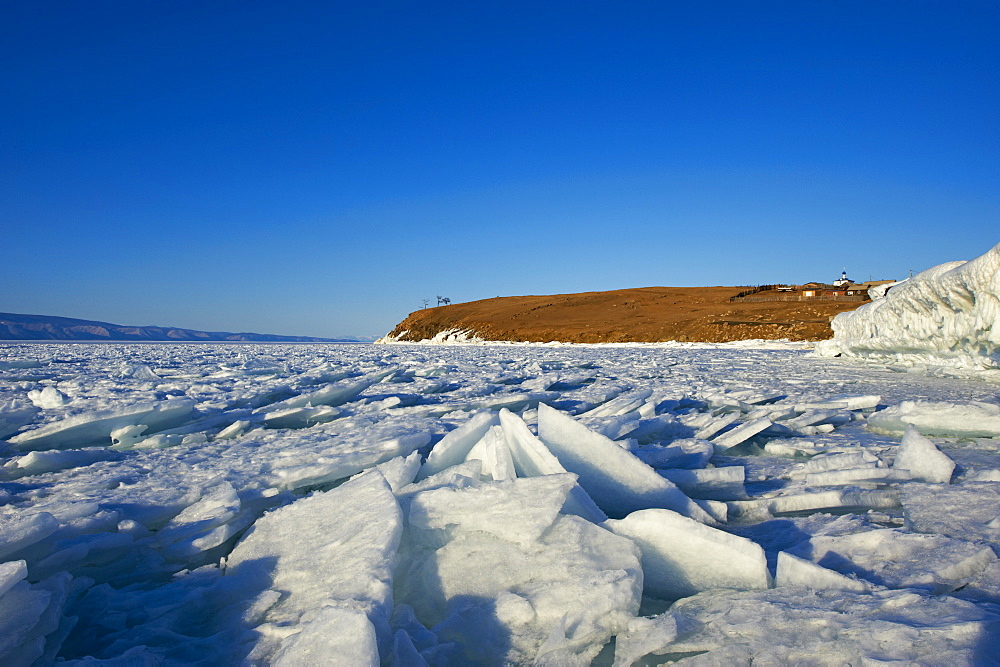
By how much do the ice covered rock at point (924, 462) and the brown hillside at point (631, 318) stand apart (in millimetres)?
21484

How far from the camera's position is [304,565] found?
1594 mm

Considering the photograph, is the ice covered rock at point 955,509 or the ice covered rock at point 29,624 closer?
the ice covered rock at point 29,624

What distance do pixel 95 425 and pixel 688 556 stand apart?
3693 mm

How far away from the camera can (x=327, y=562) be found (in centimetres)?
157

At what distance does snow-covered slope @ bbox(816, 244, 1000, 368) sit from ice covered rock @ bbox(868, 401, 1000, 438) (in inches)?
143

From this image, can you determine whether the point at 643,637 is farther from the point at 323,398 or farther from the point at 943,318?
the point at 943,318

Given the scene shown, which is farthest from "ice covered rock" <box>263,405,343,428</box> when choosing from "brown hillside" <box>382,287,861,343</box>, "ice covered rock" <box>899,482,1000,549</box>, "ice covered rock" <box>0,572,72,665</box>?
"brown hillside" <box>382,287,861,343</box>

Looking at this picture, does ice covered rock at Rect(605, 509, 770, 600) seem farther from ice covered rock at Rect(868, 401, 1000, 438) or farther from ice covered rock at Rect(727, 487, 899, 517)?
ice covered rock at Rect(868, 401, 1000, 438)

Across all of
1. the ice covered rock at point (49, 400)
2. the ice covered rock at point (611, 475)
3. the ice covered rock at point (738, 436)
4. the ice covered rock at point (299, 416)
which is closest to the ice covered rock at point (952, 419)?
the ice covered rock at point (738, 436)

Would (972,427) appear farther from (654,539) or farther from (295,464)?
(295,464)

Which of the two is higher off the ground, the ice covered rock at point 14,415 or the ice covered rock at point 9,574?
the ice covered rock at point 9,574

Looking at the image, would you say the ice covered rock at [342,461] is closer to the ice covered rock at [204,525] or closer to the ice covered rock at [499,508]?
the ice covered rock at [204,525]

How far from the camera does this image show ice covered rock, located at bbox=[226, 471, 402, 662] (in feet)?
4.05

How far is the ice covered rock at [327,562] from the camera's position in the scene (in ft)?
4.05
